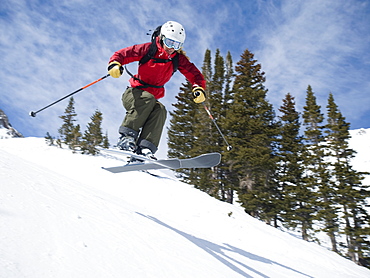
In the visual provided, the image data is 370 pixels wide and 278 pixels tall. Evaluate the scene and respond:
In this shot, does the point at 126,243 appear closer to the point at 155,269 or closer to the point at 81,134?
the point at 155,269

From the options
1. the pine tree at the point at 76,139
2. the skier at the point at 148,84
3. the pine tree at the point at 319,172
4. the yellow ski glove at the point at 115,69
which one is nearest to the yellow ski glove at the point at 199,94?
the skier at the point at 148,84

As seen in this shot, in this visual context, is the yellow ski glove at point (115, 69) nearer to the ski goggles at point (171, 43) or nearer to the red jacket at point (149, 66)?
the red jacket at point (149, 66)

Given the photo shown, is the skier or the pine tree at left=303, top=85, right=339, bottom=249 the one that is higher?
the pine tree at left=303, top=85, right=339, bottom=249

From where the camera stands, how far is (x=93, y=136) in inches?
913

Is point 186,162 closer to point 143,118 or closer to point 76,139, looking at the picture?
point 143,118

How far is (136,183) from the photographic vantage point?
9641mm

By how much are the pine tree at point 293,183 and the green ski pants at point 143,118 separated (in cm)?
1713

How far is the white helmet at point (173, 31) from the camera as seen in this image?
406cm

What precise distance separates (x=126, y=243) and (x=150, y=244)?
0.35m

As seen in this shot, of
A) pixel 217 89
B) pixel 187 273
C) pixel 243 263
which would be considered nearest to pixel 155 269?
pixel 187 273

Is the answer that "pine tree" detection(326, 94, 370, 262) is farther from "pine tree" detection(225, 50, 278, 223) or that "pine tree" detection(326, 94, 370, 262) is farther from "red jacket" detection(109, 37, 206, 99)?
"red jacket" detection(109, 37, 206, 99)

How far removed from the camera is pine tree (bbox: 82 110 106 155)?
22656mm

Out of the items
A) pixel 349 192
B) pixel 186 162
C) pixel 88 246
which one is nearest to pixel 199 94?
pixel 186 162

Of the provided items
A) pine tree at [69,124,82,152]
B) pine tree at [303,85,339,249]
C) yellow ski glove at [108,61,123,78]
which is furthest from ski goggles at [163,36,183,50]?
pine tree at [69,124,82,152]
